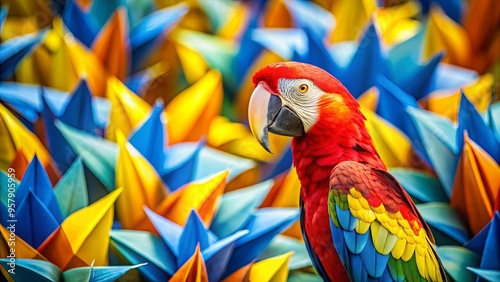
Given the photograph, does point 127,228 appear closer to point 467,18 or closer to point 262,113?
point 262,113

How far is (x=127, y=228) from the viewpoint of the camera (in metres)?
0.63

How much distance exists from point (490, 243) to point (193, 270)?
27 cm

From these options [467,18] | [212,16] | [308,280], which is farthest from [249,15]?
[308,280]

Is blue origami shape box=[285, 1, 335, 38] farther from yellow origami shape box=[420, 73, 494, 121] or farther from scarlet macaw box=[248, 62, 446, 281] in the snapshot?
scarlet macaw box=[248, 62, 446, 281]

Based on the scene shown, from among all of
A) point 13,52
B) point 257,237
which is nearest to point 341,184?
point 257,237

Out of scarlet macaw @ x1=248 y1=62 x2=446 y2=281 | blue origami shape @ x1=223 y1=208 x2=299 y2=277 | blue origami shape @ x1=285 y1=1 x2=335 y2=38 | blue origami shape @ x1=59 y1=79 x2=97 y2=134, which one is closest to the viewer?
scarlet macaw @ x1=248 y1=62 x2=446 y2=281

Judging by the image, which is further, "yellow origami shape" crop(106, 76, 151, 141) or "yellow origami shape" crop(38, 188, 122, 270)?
"yellow origami shape" crop(106, 76, 151, 141)

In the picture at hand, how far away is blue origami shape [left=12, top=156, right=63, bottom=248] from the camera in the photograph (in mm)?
586

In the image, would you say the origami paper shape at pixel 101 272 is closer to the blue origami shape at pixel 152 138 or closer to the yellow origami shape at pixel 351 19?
the blue origami shape at pixel 152 138

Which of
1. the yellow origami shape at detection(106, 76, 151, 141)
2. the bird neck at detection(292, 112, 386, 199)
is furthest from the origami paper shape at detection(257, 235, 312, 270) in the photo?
the yellow origami shape at detection(106, 76, 151, 141)

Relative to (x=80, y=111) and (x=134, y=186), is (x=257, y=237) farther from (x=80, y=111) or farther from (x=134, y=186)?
(x=80, y=111)

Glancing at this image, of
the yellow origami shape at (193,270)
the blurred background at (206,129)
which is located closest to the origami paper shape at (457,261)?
the blurred background at (206,129)

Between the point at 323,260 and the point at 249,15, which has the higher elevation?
the point at 249,15

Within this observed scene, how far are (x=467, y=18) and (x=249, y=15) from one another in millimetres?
294
